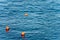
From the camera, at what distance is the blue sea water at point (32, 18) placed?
3.44m

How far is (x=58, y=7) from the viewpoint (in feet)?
11.3

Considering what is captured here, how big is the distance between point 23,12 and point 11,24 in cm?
29

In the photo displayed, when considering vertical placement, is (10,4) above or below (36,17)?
above

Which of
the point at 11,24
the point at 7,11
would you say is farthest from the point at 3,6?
the point at 11,24

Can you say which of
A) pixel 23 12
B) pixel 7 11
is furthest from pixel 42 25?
pixel 7 11

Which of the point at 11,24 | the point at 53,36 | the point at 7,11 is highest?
the point at 7,11

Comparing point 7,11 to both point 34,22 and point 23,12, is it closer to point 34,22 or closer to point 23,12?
point 23,12

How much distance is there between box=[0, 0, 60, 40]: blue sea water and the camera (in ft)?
11.3

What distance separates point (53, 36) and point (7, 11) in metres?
0.89

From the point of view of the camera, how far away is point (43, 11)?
3.45 metres

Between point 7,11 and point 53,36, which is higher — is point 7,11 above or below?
above

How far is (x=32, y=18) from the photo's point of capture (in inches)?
137

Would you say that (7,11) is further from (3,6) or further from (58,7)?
(58,7)

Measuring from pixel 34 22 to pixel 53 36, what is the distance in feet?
1.32
